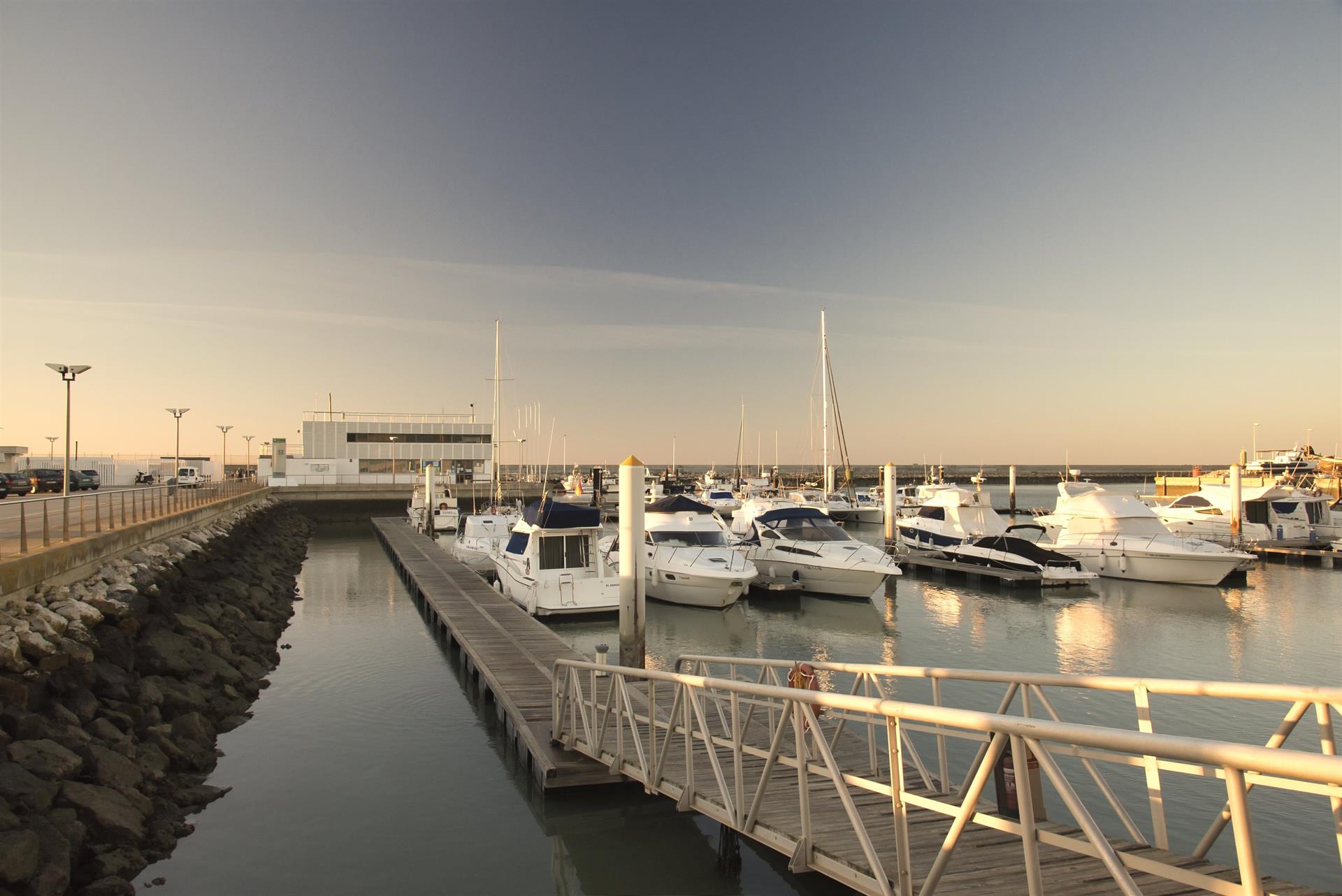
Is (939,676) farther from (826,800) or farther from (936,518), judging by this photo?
(936,518)

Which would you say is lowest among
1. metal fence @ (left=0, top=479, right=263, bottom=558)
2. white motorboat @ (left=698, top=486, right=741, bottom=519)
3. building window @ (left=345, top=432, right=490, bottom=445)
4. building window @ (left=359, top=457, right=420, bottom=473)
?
white motorboat @ (left=698, top=486, right=741, bottom=519)

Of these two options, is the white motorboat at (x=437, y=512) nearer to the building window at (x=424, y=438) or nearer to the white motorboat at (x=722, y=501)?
the white motorboat at (x=722, y=501)

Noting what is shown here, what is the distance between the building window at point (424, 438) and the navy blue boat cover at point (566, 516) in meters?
57.8

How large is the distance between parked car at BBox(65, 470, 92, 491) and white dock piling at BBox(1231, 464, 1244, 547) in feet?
193

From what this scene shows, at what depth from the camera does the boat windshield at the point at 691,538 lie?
24.8 metres

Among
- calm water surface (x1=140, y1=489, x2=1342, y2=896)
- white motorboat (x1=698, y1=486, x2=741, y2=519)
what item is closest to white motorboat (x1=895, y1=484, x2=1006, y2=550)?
calm water surface (x1=140, y1=489, x2=1342, y2=896)

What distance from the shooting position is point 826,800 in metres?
6.82

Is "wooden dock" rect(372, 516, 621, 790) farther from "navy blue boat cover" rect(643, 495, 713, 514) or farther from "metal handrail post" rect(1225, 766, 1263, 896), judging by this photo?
"metal handrail post" rect(1225, 766, 1263, 896)

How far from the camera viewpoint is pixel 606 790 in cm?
982

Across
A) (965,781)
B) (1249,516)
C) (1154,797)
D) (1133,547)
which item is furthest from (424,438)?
(1154,797)

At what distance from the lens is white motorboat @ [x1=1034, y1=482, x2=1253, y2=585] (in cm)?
2783

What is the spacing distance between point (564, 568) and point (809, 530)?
9209mm

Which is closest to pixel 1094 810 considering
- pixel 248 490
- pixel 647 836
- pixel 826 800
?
pixel 826 800

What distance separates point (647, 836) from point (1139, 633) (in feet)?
58.3
